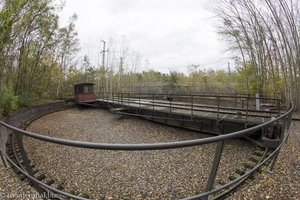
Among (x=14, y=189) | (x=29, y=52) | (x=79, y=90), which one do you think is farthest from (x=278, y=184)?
(x=79, y=90)

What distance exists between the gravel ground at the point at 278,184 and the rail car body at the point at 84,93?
623 inches

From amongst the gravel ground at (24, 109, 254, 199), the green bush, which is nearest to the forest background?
the green bush

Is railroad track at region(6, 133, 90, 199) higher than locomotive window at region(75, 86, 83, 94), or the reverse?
locomotive window at region(75, 86, 83, 94)

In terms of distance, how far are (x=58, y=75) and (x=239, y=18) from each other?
1741 centimetres

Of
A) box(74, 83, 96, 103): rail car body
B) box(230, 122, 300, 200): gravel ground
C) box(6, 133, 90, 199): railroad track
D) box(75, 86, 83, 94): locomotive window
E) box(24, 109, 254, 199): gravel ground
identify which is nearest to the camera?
box(230, 122, 300, 200): gravel ground

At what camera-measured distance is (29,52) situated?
12078 millimetres

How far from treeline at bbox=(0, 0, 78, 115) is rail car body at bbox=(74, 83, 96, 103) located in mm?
2736

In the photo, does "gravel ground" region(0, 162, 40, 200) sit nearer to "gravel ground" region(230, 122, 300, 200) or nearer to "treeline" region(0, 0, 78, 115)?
"gravel ground" region(230, 122, 300, 200)

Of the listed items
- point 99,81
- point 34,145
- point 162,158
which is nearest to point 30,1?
point 34,145

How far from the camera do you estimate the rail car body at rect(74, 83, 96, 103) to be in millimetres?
16495

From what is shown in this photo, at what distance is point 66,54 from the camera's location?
1891 centimetres

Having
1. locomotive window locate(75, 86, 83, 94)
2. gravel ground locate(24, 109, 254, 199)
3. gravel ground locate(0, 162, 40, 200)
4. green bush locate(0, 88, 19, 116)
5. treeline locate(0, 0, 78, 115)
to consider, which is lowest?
gravel ground locate(24, 109, 254, 199)

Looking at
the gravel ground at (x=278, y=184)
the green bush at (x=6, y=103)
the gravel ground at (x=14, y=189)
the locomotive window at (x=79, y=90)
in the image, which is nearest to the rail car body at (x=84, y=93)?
the locomotive window at (x=79, y=90)

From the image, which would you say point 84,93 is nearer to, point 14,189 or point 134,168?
point 134,168
